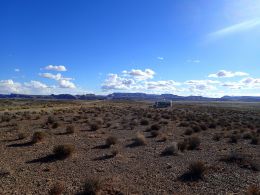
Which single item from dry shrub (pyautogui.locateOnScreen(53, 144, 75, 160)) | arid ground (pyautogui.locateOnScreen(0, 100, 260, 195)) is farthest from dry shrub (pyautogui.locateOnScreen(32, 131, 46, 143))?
dry shrub (pyautogui.locateOnScreen(53, 144, 75, 160))

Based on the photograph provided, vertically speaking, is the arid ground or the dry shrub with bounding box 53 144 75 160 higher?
the dry shrub with bounding box 53 144 75 160

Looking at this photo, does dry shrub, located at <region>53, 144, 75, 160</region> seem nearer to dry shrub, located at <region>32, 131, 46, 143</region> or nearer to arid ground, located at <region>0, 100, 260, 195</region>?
arid ground, located at <region>0, 100, 260, 195</region>

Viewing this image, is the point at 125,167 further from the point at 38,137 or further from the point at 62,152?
the point at 38,137

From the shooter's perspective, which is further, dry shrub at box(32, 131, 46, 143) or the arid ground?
dry shrub at box(32, 131, 46, 143)

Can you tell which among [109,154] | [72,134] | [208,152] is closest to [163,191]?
[109,154]

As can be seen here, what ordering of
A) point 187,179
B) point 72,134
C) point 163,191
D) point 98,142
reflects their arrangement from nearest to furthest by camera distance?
point 163,191, point 187,179, point 98,142, point 72,134

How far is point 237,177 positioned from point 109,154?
7747 millimetres

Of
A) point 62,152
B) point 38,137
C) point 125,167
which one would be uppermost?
point 38,137

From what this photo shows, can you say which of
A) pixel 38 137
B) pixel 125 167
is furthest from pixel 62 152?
pixel 38 137

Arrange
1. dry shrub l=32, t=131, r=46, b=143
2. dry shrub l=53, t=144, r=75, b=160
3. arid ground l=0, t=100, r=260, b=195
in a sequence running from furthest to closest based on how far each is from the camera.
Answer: dry shrub l=32, t=131, r=46, b=143 < dry shrub l=53, t=144, r=75, b=160 < arid ground l=0, t=100, r=260, b=195

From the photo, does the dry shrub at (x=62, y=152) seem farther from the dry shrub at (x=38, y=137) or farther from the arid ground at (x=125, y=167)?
the dry shrub at (x=38, y=137)

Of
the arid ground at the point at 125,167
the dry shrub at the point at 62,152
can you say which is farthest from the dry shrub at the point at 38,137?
the dry shrub at the point at 62,152

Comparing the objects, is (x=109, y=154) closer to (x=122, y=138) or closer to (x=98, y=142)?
(x=98, y=142)

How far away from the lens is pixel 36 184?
14.4 metres
